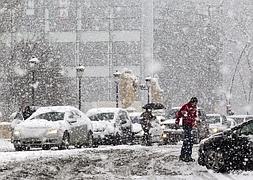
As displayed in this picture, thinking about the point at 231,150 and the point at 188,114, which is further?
the point at 188,114

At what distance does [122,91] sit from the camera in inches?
2280

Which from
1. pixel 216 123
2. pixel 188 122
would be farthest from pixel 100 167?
pixel 216 123

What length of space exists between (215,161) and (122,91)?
42591 mm

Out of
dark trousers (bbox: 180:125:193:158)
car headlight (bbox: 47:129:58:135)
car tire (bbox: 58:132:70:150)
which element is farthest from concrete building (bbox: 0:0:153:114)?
dark trousers (bbox: 180:125:193:158)

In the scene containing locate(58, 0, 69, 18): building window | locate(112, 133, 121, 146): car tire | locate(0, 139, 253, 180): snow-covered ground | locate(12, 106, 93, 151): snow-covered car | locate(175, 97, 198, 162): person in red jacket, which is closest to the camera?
locate(0, 139, 253, 180): snow-covered ground

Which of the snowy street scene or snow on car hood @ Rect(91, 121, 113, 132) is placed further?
snow on car hood @ Rect(91, 121, 113, 132)

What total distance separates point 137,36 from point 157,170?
248 ft

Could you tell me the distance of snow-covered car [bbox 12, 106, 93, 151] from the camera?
75.2 ft

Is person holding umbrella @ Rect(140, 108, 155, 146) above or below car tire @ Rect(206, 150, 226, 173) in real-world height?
below

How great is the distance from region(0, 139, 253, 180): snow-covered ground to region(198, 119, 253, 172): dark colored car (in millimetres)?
255

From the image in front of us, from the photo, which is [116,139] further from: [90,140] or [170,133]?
[90,140]

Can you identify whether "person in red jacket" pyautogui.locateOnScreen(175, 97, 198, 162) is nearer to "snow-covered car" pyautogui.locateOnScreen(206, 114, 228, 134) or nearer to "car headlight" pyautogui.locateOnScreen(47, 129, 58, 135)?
"car headlight" pyautogui.locateOnScreen(47, 129, 58, 135)

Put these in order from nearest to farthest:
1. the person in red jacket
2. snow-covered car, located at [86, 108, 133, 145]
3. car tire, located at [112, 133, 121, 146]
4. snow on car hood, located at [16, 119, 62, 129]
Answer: the person in red jacket, snow on car hood, located at [16, 119, 62, 129], snow-covered car, located at [86, 108, 133, 145], car tire, located at [112, 133, 121, 146]

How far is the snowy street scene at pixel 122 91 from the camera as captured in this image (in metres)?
15.7
